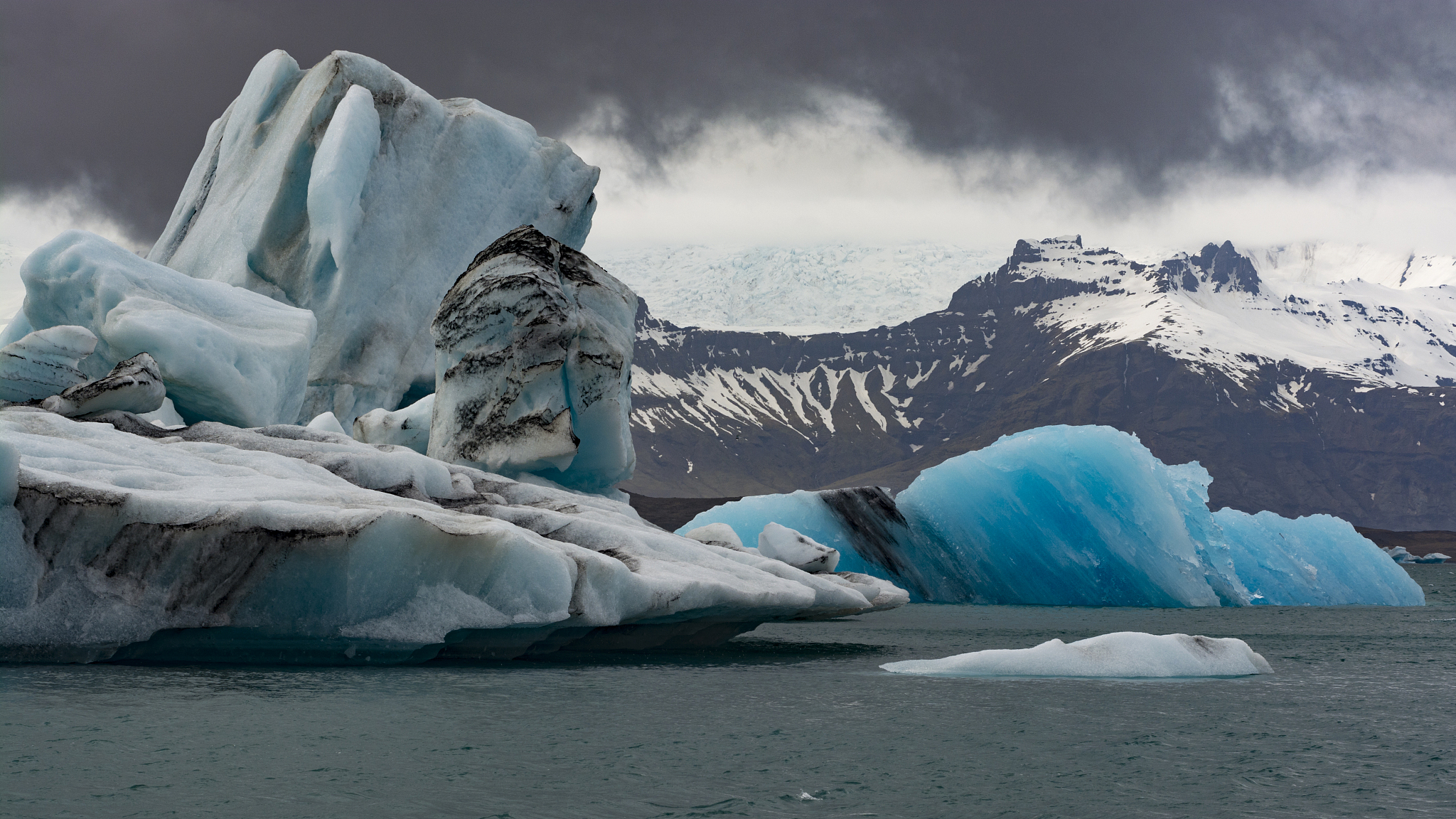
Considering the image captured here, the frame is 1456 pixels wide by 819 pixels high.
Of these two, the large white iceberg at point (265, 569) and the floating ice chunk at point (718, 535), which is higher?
the floating ice chunk at point (718, 535)

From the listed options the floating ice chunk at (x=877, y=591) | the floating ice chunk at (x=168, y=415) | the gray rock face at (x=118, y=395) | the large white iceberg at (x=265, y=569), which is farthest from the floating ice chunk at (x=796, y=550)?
the gray rock face at (x=118, y=395)

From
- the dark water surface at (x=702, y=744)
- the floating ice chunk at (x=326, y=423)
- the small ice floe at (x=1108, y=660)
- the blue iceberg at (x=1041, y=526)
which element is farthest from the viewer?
the blue iceberg at (x=1041, y=526)

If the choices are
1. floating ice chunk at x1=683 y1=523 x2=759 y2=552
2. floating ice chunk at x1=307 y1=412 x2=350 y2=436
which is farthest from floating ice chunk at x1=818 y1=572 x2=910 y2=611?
floating ice chunk at x1=307 y1=412 x2=350 y2=436

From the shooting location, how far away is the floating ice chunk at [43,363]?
1300cm

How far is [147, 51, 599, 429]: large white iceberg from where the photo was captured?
22219 millimetres

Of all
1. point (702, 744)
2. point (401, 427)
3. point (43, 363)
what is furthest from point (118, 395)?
point (702, 744)

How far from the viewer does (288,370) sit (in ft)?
54.4

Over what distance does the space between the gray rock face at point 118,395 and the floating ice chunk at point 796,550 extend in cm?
868

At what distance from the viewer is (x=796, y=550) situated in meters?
17.7

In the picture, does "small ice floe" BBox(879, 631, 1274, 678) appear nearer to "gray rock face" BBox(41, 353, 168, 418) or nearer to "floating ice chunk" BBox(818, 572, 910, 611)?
"floating ice chunk" BBox(818, 572, 910, 611)

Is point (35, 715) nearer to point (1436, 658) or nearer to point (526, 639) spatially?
point (526, 639)

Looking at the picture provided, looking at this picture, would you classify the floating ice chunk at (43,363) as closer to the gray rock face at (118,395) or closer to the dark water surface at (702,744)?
the gray rock face at (118,395)

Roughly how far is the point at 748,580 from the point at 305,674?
3986 millimetres

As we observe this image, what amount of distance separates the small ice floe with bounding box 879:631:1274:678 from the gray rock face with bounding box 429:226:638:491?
6913 mm
